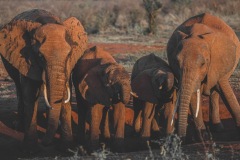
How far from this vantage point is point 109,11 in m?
43.7

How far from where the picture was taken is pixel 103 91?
33.9 feet

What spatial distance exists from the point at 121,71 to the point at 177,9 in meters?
34.7

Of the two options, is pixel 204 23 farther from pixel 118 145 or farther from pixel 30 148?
pixel 30 148

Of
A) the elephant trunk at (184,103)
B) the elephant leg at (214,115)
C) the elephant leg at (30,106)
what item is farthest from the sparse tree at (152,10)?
the elephant trunk at (184,103)

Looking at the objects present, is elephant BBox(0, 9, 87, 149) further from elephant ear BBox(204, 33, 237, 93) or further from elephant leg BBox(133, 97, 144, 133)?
elephant ear BBox(204, 33, 237, 93)

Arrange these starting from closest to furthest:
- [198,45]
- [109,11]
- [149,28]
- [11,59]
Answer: [198,45] → [11,59] → [149,28] → [109,11]

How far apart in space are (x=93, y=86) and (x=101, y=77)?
20 cm

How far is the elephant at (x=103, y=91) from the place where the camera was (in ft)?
32.8

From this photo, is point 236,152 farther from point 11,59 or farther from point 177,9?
point 177,9

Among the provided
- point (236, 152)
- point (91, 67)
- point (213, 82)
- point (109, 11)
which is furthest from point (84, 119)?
point (109, 11)

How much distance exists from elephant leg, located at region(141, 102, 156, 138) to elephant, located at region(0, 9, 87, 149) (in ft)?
4.04

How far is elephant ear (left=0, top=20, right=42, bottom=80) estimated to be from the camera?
34.6 ft

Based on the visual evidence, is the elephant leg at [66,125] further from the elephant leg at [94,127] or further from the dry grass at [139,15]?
the dry grass at [139,15]

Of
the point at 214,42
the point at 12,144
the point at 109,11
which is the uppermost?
the point at 214,42
